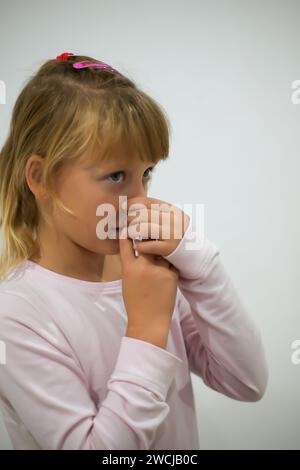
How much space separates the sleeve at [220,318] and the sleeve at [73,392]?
8 centimetres

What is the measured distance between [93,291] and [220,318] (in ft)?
0.50

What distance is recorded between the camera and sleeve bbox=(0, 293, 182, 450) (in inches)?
18.6

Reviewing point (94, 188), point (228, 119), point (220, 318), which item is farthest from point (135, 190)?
point (228, 119)

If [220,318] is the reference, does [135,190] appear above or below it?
above

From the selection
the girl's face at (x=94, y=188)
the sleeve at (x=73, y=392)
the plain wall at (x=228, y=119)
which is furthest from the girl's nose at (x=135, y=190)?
the plain wall at (x=228, y=119)

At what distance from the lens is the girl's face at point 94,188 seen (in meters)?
0.54

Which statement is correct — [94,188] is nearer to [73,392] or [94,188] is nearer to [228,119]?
[73,392]

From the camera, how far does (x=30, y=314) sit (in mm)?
521

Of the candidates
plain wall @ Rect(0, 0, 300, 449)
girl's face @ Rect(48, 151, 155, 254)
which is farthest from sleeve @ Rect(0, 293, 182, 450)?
plain wall @ Rect(0, 0, 300, 449)

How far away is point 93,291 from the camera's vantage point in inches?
23.4

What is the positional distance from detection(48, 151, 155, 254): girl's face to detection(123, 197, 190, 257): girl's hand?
16mm

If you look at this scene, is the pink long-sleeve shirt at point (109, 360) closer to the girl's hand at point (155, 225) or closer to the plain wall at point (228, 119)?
the girl's hand at point (155, 225)
